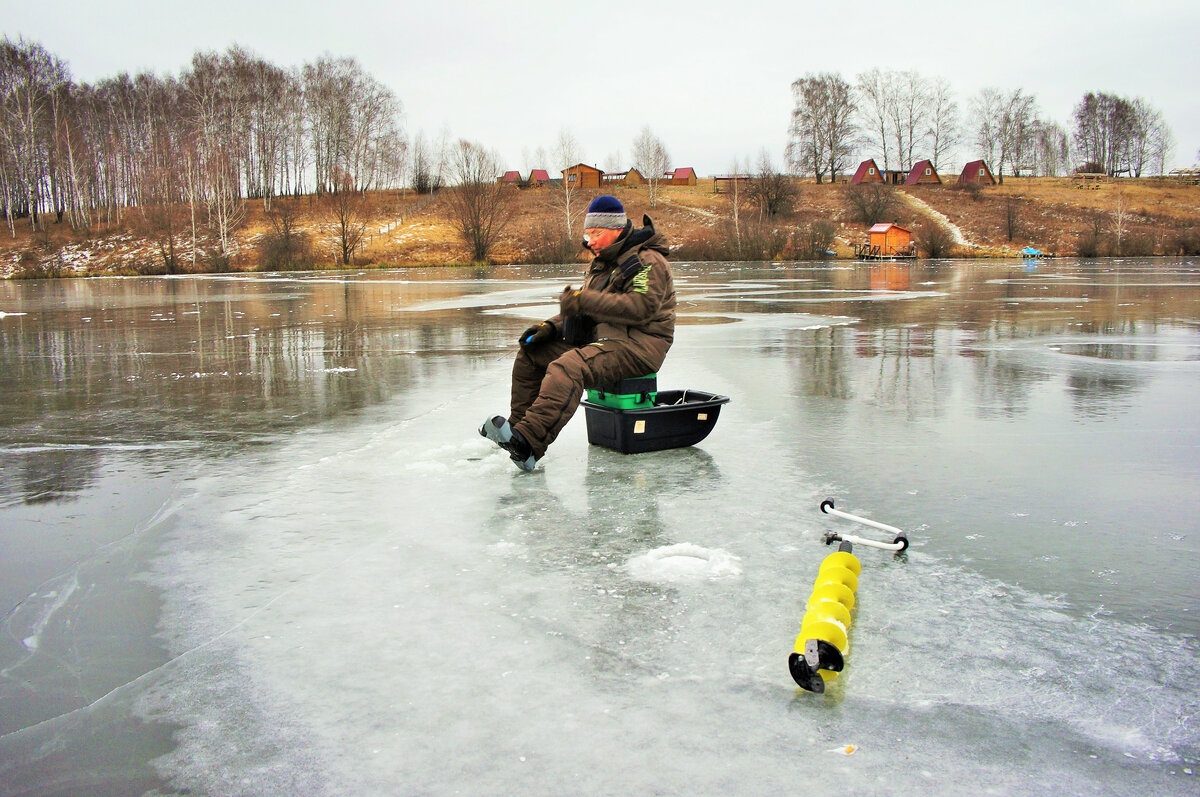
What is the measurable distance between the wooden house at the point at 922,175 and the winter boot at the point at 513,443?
91728mm

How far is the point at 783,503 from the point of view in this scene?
174 inches

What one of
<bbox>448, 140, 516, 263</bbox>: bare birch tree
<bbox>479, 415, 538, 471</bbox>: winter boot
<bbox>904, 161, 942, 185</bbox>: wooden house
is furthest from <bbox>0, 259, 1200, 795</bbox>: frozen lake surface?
<bbox>904, 161, 942, 185</bbox>: wooden house

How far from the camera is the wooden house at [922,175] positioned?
8894 centimetres

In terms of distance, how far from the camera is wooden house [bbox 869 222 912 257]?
55844 mm

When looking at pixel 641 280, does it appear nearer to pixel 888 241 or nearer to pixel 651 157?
pixel 888 241

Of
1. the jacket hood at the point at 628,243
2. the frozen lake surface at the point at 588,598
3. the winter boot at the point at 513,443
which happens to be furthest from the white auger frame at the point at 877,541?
the jacket hood at the point at 628,243

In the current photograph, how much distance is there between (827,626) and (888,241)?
188 feet

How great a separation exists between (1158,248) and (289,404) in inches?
2442

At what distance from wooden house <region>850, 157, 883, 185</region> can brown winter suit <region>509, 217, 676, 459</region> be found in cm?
8962

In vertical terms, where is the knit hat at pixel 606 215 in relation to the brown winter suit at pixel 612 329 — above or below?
above

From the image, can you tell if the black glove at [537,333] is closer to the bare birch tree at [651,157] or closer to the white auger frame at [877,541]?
the white auger frame at [877,541]

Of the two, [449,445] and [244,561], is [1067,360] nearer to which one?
[449,445]

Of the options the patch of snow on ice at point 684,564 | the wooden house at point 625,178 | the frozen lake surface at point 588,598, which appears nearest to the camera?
the frozen lake surface at point 588,598

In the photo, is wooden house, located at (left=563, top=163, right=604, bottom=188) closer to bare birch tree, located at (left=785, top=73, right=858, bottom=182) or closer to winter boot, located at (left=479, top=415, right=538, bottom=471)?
bare birch tree, located at (left=785, top=73, right=858, bottom=182)
